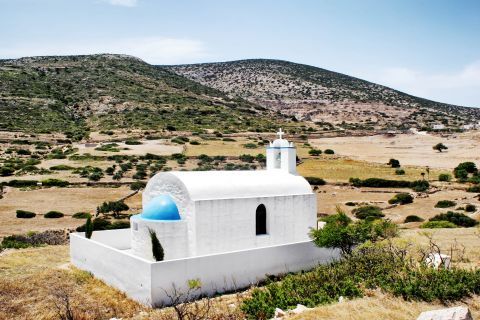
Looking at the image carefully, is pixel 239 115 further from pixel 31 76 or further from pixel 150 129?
pixel 31 76

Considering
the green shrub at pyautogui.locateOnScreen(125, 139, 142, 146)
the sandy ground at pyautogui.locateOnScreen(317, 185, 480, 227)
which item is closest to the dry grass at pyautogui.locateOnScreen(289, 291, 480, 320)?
the sandy ground at pyautogui.locateOnScreen(317, 185, 480, 227)

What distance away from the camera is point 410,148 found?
72.1 m

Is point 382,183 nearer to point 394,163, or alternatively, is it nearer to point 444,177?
point 444,177

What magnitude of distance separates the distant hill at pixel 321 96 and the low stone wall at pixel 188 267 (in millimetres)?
81056

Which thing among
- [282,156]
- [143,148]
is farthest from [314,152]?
[282,156]

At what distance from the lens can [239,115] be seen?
9081cm

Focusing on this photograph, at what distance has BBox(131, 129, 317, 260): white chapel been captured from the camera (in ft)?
56.4

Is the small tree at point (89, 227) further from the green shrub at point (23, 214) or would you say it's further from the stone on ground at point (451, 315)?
the green shrub at point (23, 214)

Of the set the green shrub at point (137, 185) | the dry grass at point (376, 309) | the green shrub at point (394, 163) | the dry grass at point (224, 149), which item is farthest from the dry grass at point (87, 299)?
the dry grass at point (224, 149)

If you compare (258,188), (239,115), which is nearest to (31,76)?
(239,115)

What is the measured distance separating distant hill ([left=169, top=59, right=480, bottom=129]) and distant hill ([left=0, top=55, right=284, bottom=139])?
1598cm

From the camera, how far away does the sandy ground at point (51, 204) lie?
31064 millimetres

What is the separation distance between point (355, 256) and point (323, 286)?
12.8 ft

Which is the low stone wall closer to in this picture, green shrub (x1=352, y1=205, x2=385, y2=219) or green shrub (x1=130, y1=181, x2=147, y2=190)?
green shrub (x1=352, y1=205, x2=385, y2=219)
